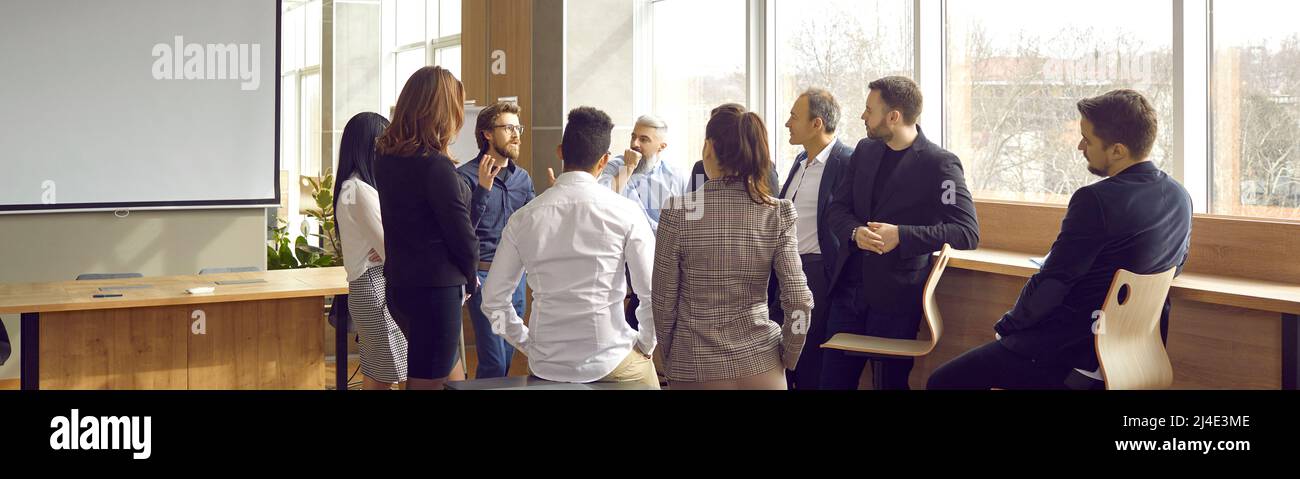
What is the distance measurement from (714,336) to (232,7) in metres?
4.19

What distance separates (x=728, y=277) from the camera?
2.50m

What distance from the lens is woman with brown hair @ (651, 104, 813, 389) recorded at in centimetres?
250

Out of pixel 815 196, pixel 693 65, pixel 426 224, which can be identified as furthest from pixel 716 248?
pixel 693 65

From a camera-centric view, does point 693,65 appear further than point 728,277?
Yes

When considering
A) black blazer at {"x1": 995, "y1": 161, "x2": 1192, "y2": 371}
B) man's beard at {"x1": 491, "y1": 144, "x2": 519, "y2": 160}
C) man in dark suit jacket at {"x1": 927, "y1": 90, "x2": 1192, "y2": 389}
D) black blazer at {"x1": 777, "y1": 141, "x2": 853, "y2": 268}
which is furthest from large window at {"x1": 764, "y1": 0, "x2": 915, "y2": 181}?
black blazer at {"x1": 995, "y1": 161, "x2": 1192, "y2": 371}

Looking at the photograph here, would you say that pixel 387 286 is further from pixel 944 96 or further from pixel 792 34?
pixel 792 34

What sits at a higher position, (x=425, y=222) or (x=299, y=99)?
(x=299, y=99)

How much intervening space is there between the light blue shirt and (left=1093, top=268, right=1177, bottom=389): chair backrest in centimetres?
257

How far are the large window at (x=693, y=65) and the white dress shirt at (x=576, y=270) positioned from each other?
→ 145 inches

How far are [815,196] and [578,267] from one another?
185 centimetres

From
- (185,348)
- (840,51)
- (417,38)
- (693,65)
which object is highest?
(417,38)

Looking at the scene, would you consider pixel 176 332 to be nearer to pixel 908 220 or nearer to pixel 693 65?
pixel 908 220
